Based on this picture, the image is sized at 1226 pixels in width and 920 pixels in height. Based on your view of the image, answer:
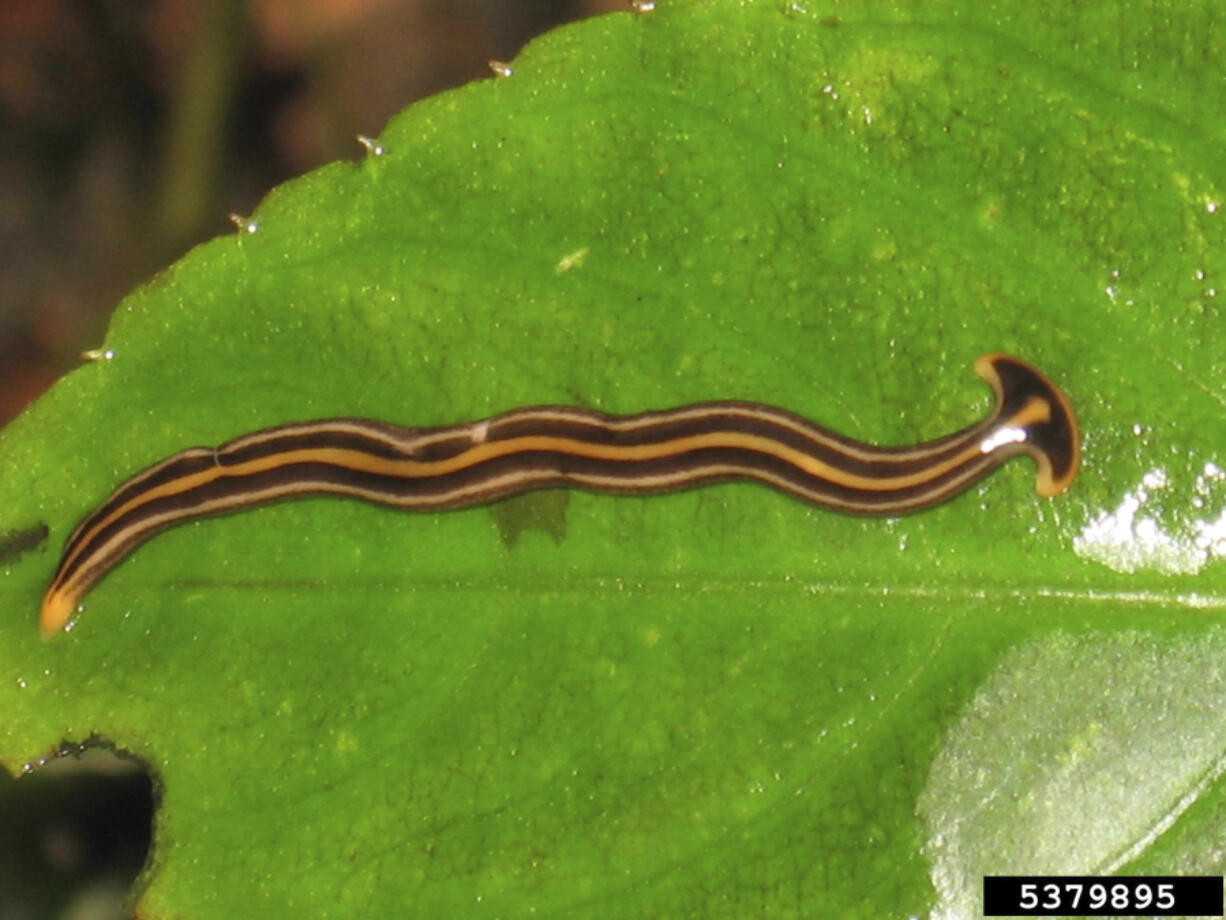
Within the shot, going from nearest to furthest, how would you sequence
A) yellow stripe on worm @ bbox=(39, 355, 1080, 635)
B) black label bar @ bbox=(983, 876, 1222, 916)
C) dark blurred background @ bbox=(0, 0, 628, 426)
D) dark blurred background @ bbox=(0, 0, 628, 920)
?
black label bar @ bbox=(983, 876, 1222, 916) → yellow stripe on worm @ bbox=(39, 355, 1080, 635) → dark blurred background @ bbox=(0, 0, 628, 920) → dark blurred background @ bbox=(0, 0, 628, 426)

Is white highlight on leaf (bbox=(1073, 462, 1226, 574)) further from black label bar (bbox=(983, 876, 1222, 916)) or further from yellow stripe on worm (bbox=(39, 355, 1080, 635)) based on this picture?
black label bar (bbox=(983, 876, 1222, 916))

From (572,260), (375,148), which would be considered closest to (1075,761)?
(572,260)

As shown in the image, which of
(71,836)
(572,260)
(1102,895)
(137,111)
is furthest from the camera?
(137,111)

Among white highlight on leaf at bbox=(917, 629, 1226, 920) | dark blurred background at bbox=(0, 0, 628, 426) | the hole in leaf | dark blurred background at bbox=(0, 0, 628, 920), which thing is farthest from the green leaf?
dark blurred background at bbox=(0, 0, 628, 426)

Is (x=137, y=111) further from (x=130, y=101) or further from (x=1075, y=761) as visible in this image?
(x=1075, y=761)

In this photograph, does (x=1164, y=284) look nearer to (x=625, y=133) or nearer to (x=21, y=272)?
(x=625, y=133)

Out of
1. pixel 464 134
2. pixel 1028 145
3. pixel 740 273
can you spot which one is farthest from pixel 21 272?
pixel 1028 145

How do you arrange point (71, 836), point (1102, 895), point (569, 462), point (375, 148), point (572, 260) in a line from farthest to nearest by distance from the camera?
1. point (71, 836)
2. point (569, 462)
3. point (572, 260)
4. point (375, 148)
5. point (1102, 895)

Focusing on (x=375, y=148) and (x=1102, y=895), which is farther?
(x=375, y=148)
